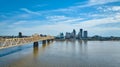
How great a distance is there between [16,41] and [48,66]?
57.5 feet

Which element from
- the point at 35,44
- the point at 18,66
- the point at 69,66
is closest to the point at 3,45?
Result: the point at 18,66

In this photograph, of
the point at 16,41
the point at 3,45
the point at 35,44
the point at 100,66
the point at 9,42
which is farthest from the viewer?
the point at 35,44

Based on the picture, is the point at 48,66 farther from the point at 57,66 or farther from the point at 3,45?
the point at 3,45

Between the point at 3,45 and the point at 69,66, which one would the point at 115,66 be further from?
the point at 3,45

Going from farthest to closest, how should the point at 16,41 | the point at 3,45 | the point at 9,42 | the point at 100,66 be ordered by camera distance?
1. the point at 16,41
2. the point at 9,42
3. the point at 3,45
4. the point at 100,66

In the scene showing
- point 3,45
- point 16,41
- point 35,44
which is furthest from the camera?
point 35,44

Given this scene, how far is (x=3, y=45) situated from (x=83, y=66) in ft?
48.8

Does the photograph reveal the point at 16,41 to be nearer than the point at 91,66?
No

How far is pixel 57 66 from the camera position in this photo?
28500mm

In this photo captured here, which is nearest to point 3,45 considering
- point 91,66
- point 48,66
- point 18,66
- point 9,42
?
point 9,42

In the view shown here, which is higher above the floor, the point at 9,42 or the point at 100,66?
the point at 9,42

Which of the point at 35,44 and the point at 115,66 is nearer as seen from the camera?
the point at 115,66

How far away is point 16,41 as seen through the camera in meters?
43.6

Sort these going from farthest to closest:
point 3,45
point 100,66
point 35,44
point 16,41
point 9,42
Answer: point 35,44 → point 16,41 → point 9,42 → point 3,45 → point 100,66
